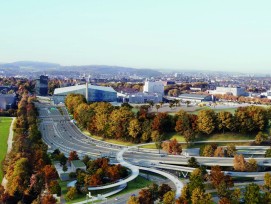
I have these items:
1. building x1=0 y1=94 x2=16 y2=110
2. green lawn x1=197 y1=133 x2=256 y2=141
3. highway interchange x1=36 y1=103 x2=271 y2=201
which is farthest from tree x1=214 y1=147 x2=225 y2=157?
building x1=0 y1=94 x2=16 y2=110

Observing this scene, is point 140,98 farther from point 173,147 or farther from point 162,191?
point 162,191

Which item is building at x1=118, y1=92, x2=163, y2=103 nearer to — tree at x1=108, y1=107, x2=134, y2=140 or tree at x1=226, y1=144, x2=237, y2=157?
tree at x1=108, y1=107, x2=134, y2=140

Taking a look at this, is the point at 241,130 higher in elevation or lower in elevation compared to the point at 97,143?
higher

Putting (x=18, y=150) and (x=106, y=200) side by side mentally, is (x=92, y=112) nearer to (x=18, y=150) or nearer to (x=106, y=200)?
(x=18, y=150)

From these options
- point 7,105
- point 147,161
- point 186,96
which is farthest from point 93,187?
point 186,96

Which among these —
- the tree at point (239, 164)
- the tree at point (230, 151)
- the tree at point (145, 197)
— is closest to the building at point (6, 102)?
the tree at point (230, 151)

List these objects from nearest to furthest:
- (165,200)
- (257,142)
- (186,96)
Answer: (165,200), (257,142), (186,96)

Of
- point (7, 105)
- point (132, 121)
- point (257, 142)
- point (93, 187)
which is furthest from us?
point (7, 105)

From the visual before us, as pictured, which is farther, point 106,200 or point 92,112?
point 92,112
